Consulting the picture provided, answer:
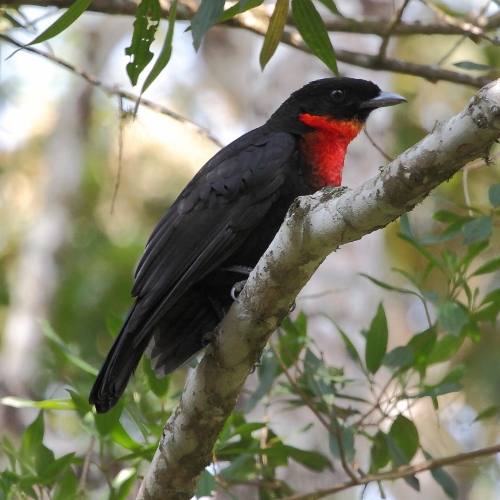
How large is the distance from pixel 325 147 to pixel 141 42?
114 cm

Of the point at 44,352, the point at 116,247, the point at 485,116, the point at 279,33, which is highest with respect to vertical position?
the point at 116,247

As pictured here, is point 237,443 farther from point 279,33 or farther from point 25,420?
point 25,420

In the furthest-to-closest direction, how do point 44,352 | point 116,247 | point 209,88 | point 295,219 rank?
point 209,88 → point 116,247 → point 44,352 → point 295,219

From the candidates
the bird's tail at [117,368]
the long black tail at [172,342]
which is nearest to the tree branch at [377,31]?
the long black tail at [172,342]

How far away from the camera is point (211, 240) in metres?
3.65

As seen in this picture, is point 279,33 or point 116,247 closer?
point 279,33

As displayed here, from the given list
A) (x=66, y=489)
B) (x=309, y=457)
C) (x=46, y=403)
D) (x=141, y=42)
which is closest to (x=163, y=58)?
(x=141, y=42)

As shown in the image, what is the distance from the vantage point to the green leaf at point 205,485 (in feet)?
11.3

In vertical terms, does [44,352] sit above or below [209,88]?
below

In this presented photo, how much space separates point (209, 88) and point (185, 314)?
995cm

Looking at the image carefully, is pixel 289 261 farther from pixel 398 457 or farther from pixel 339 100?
pixel 339 100

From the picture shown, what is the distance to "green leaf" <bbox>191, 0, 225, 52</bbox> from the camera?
2501mm

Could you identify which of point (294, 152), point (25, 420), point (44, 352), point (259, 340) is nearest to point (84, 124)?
point (44, 352)

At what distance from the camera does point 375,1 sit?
7.83m
